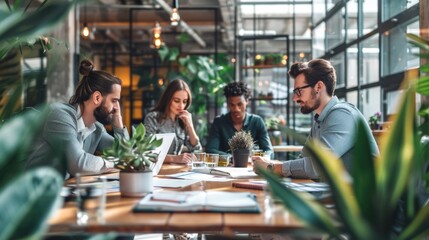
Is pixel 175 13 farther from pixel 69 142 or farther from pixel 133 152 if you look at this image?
pixel 133 152

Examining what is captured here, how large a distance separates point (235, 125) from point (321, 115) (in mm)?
1905

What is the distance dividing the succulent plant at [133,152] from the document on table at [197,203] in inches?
5.1

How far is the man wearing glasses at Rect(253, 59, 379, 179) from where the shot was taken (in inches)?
109

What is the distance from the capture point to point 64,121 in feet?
9.48

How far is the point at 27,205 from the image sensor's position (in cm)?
113

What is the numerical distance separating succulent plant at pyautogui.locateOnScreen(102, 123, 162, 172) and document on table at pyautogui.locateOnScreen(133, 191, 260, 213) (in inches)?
5.1

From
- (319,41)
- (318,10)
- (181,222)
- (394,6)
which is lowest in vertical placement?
(181,222)

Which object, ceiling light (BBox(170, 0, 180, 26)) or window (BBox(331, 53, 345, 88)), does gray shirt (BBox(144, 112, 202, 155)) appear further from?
window (BBox(331, 53, 345, 88))

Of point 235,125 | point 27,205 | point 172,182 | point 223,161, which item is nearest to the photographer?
point 27,205

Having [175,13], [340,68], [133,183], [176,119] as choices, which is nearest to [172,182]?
[133,183]

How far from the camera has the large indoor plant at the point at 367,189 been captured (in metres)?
1.18

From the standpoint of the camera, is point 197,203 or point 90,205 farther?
point 197,203

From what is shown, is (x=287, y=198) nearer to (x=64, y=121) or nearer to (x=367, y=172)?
(x=367, y=172)

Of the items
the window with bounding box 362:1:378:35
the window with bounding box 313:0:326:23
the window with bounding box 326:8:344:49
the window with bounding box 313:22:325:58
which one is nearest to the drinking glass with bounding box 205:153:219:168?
the window with bounding box 362:1:378:35
